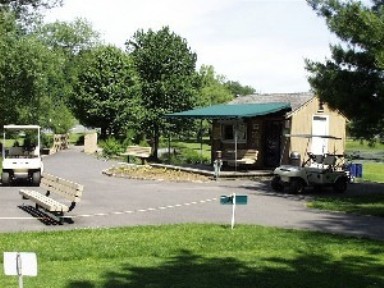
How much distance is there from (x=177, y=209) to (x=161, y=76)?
24.3 m

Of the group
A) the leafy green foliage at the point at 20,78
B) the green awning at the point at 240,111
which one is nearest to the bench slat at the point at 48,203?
the green awning at the point at 240,111

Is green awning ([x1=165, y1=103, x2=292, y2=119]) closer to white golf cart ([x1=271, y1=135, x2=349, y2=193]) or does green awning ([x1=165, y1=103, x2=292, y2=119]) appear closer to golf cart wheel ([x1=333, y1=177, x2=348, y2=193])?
white golf cart ([x1=271, y1=135, x2=349, y2=193])

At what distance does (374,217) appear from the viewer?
50.3ft

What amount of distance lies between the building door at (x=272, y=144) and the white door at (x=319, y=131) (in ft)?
6.53

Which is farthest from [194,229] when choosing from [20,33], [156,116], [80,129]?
[80,129]

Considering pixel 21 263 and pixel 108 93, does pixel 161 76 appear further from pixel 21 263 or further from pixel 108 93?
pixel 21 263

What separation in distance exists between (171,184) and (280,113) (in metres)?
8.84

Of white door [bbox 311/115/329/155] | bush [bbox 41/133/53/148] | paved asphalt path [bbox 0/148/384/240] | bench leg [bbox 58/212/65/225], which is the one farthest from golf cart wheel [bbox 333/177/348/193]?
bush [bbox 41/133/53/148]

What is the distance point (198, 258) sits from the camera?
10070 millimetres

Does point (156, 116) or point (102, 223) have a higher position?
point (156, 116)

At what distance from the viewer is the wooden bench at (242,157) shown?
26500 millimetres

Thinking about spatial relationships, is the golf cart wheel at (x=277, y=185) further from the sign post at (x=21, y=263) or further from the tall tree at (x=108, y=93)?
the tall tree at (x=108, y=93)

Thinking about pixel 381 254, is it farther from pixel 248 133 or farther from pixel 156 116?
pixel 156 116

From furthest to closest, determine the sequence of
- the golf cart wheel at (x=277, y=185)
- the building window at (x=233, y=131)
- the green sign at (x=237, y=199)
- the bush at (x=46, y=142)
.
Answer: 1. the bush at (x=46, y=142)
2. the building window at (x=233, y=131)
3. the golf cart wheel at (x=277, y=185)
4. the green sign at (x=237, y=199)
